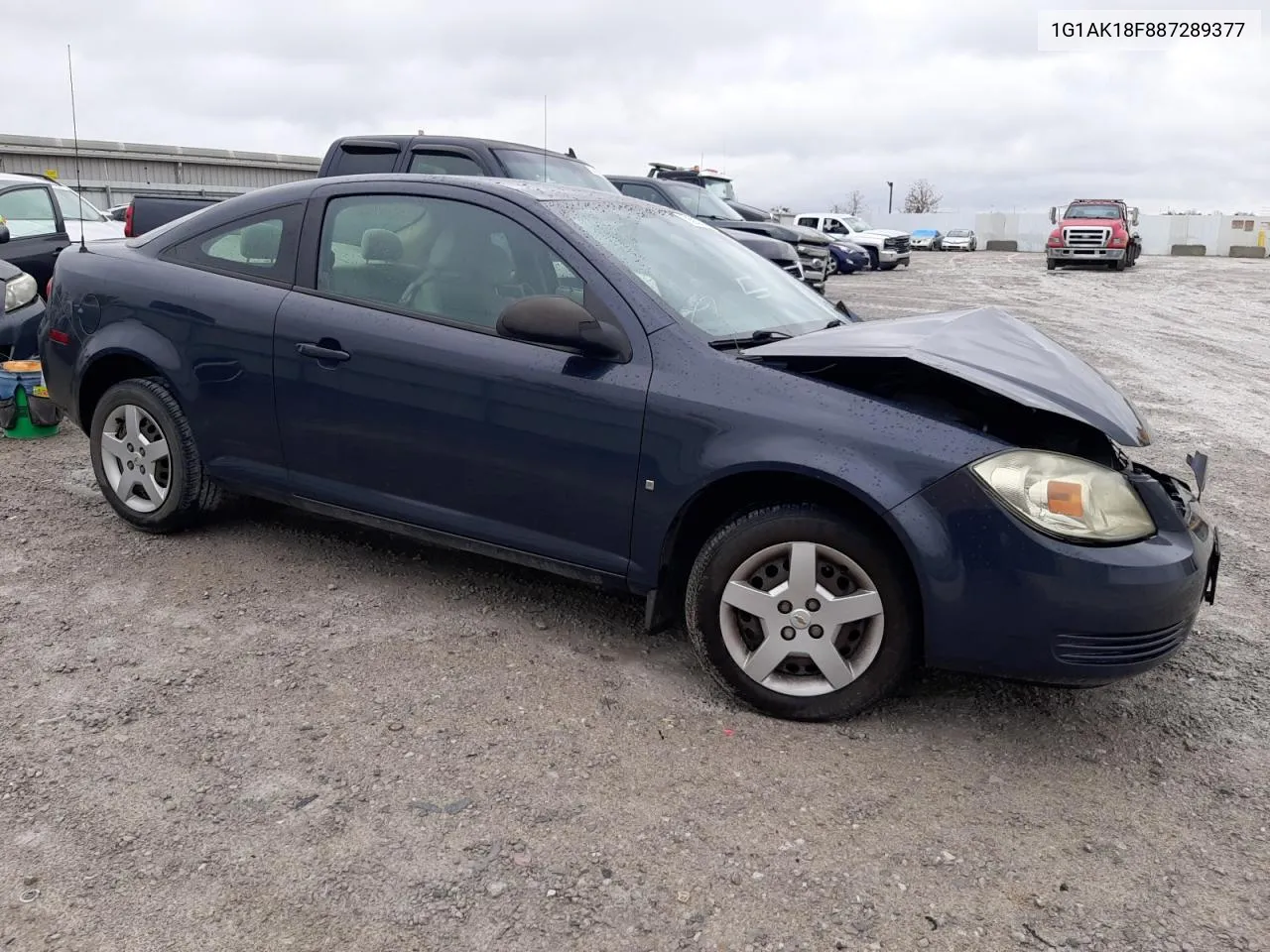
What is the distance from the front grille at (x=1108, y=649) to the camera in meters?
2.98

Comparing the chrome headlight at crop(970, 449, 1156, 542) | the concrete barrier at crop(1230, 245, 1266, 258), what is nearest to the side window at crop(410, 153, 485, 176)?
the chrome headlight at crop(970, 449, 1156, 542)

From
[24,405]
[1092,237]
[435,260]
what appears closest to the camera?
[435,260]

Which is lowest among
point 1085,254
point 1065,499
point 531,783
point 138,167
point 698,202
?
point 531,783

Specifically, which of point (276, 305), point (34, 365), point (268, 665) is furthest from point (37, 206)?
point (268, 665)

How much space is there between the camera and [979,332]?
12.5 ft

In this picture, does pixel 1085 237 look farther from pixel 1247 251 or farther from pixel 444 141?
pixel 444 141

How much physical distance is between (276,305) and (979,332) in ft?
8.67

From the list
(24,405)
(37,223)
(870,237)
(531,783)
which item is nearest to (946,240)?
(870,237)

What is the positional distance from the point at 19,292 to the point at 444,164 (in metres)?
3.26

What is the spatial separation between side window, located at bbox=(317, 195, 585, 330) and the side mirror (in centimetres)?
19

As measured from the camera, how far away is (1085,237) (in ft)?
95.1

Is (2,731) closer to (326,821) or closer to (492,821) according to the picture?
(326,821)

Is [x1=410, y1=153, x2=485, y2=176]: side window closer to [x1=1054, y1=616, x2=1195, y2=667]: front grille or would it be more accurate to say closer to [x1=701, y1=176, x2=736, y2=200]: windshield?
[x1=1054, y1=616, x2=1195, y2=667]: front grille

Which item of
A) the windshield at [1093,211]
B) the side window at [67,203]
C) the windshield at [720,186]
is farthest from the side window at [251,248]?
the windshield at [1093,211]
